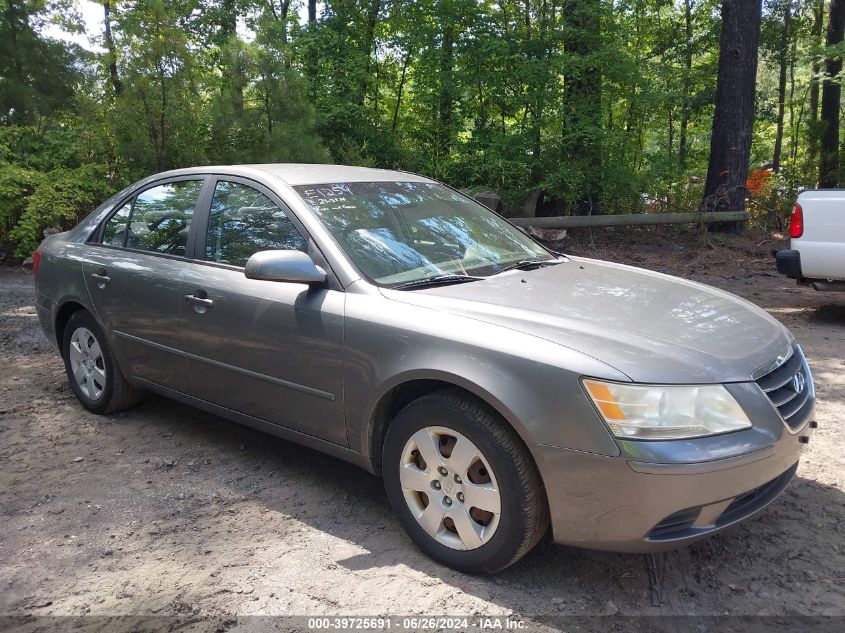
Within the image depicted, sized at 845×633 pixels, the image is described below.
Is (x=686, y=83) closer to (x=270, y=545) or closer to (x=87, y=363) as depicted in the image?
(x=87, y=363)

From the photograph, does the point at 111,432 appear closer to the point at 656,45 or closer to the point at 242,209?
the point at 242,209

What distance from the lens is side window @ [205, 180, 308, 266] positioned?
3668mm

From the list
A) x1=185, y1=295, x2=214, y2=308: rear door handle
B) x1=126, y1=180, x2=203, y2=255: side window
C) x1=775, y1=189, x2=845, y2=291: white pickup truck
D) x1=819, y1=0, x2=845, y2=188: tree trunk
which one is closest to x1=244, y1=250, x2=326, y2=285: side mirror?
x1=185, y1=295, x2=214, y2=308: rear door handle

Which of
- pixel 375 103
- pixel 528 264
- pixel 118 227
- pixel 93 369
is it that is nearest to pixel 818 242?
pixel 528 264

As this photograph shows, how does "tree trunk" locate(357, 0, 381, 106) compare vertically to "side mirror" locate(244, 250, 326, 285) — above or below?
above

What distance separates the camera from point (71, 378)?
5.07 metres

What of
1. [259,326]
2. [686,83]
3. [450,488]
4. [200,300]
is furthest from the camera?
[686,83]

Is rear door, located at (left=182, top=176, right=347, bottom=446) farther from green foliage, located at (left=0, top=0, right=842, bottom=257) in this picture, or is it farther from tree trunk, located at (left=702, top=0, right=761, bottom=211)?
tree trunk, located at (left=702, top=0, right=761, bottom=211)

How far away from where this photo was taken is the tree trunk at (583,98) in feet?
41.3

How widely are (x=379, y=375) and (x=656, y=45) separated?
1811cm

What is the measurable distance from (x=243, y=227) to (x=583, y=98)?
34.0 ft

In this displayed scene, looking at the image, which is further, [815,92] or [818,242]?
[815,92]


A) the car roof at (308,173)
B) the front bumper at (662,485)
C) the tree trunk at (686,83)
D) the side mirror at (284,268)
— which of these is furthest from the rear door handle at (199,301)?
the tree trunk at (686,83)

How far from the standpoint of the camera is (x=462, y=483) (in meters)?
2.87
